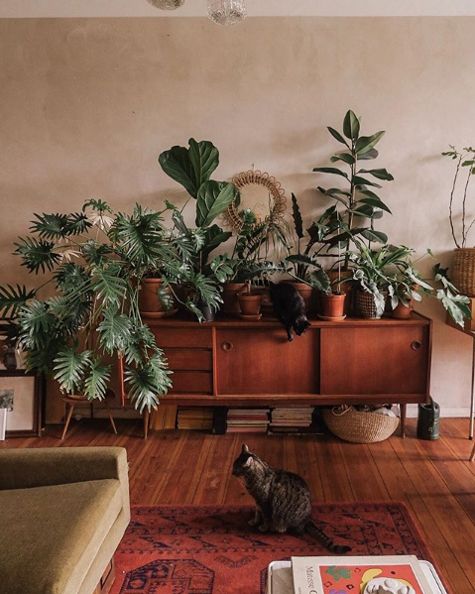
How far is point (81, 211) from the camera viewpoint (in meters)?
3.27

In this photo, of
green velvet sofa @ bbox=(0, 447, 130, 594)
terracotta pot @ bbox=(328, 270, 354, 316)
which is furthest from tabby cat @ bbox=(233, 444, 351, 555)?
terracotta pot @ bbox=(328, 270, 354, 316)

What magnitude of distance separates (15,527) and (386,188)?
2836mm

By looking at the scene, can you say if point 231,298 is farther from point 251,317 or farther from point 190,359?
point 190,359

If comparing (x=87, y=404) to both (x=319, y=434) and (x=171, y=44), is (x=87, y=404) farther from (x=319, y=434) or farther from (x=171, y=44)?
(x=171, y=44)

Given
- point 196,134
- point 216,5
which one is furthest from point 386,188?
point 216,5

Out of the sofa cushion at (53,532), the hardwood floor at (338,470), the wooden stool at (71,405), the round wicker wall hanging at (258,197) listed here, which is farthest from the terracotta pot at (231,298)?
the sofa cushion at (53,532)

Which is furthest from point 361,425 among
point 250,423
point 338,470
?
point 250,423

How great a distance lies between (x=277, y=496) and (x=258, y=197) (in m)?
1.94

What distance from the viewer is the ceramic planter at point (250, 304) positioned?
9.46 ft

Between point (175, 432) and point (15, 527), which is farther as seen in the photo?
point (175, 432)

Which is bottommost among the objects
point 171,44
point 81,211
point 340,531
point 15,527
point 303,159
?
point 340,531

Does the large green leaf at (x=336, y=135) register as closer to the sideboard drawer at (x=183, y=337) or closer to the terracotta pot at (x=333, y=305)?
the terracotta pot at (x=333, y=305)

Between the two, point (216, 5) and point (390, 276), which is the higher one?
point (216, 5)

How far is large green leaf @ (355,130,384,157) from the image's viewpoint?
9.71ft
